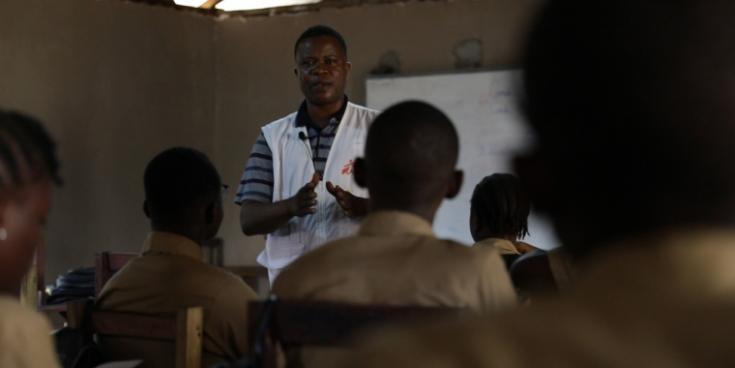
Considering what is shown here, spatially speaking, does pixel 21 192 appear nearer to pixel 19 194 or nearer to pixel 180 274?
pixel 19 194

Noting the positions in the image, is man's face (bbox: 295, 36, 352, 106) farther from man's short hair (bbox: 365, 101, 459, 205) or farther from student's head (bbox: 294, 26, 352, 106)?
man's short hair (bbox: 365, 101, 459, 205)

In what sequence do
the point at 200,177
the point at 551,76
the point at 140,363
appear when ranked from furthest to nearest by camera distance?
the point at 200,177 < the point at 140,363 < the point at 551,76

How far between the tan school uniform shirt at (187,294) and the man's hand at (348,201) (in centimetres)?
67

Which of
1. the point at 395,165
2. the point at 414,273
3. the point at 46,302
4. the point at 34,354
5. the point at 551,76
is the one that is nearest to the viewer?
the point at 551,76

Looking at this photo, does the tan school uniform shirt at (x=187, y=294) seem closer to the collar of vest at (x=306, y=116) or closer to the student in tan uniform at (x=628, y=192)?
the collar of vest at (x=306, y=116)

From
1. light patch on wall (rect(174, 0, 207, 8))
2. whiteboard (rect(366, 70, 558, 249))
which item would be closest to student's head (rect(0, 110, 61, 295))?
whiteboard (rect(366, 70, 558, 249))

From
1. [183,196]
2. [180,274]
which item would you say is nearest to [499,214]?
[183,196]

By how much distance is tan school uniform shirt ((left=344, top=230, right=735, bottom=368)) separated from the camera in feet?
1.69

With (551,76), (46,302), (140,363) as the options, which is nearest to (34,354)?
(140,363)

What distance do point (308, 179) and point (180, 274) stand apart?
977 mm

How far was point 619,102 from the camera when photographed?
62 centimetres

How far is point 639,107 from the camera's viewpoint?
62 centimetres

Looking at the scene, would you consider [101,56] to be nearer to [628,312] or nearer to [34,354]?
[34,354]

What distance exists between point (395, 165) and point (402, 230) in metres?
0.17
